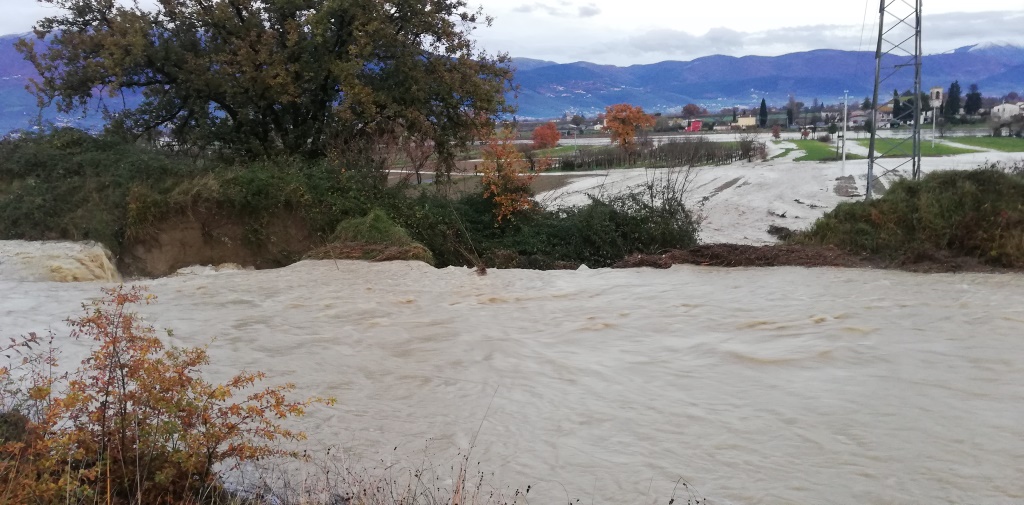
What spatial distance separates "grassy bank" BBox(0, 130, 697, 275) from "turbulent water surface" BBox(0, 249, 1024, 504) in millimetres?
2215

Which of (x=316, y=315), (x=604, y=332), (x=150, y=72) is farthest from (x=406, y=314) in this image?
(x=150, y=72)

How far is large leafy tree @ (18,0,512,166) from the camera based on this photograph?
1700cm

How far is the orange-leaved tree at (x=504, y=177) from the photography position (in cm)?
2025

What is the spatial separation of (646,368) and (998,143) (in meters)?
31.9

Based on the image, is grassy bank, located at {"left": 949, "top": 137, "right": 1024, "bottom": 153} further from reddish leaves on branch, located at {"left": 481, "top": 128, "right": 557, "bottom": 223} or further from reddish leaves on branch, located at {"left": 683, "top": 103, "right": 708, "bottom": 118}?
reddish leaves on branch, located at {"left": 683, "top": 103, "right": 708, "bottom": 118}

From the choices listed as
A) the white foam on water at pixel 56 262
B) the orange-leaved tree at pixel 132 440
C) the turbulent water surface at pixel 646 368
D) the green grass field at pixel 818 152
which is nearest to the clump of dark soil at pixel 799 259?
the turbulent water surface at pixel 646 368

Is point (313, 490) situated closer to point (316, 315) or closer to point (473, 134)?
point (316, 315)

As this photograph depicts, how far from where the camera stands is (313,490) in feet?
16.7

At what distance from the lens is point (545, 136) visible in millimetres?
78000

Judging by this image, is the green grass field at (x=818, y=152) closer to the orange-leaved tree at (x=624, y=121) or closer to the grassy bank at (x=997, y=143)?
the orange-leaved tree at (x=624, y=121)

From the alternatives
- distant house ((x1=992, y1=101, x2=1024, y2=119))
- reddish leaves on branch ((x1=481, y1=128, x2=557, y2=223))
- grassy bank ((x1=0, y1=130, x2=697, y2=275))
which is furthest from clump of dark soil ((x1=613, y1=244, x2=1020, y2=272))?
distant house ((x1=992, y1=101, x2=1024, y2=119))

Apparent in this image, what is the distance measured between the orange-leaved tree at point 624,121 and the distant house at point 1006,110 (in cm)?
3112

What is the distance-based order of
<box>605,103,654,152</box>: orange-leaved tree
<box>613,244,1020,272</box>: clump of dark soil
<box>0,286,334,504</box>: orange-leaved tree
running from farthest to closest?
<box>605,103,654,152</box>: orange-leaved tree, <box>613,244,1020,272</box>: clump of dark soil, <box>0,286,334,504</box>: orange-leaved tree

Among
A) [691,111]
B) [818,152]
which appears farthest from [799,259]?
[691,111]
